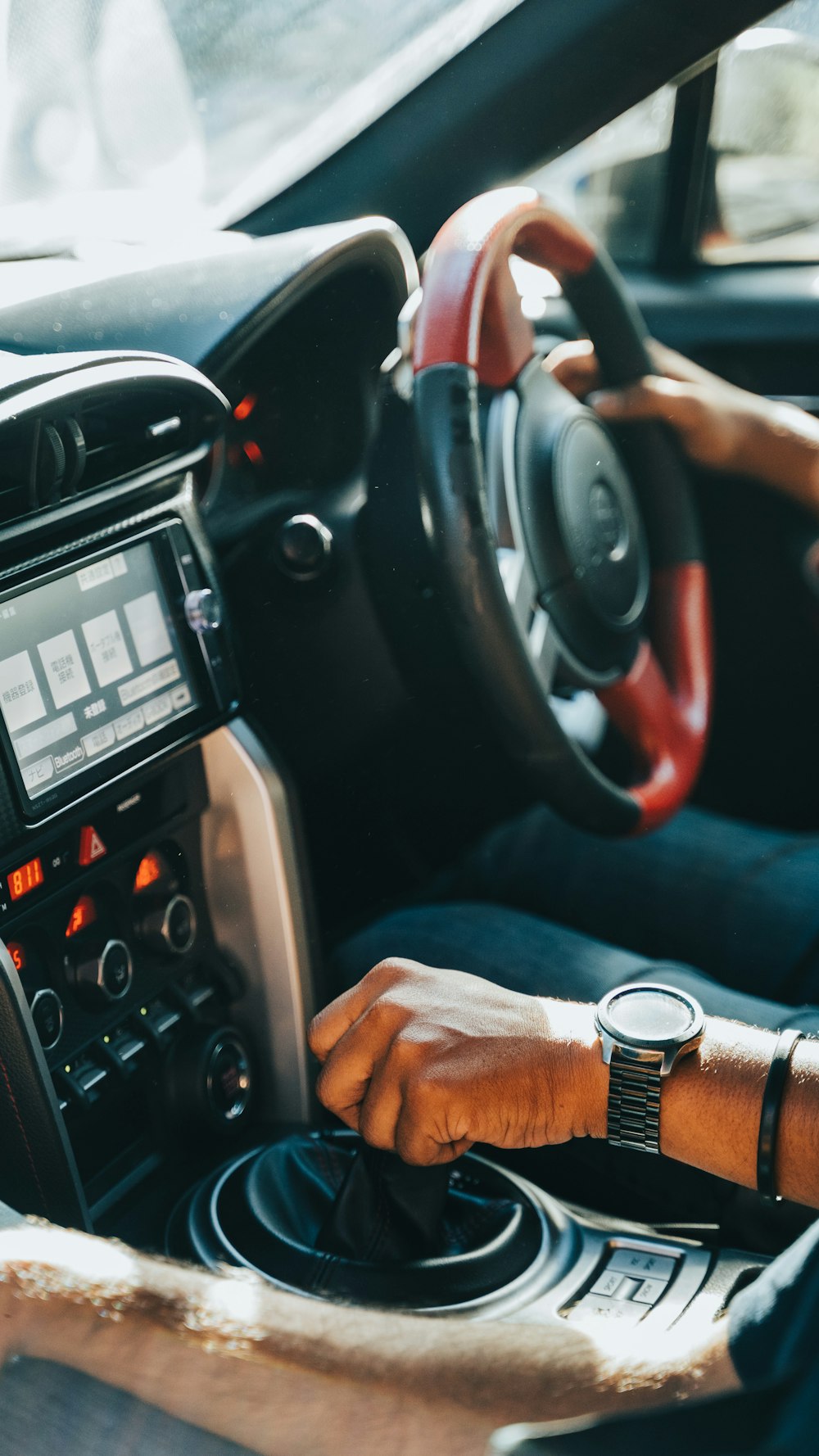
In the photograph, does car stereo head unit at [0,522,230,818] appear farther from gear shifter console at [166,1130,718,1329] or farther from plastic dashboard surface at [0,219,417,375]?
gear shifter console at [166,1130,718,1329]

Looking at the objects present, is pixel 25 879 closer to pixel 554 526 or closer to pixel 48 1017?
pixel 48 1017

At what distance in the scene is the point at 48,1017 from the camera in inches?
Answer: 34.7

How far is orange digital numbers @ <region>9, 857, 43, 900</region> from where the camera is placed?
0.83 meters

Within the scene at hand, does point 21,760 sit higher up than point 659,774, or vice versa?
point 21,760

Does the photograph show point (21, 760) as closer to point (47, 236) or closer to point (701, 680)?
point (47, 236)

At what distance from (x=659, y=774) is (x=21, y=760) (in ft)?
1.99

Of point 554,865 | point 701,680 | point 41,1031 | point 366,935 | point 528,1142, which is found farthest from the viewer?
point 701,680

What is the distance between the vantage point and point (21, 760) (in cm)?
81

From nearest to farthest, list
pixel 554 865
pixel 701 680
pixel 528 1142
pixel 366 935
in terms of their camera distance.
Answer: pixel 528 1142
pixel 366 935
pixel 554 865
pixel 701 680

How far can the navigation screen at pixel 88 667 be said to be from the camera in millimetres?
813

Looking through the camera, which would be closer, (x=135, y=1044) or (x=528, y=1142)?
(x=528, y=1142)

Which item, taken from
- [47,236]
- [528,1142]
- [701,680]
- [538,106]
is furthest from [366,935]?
[538,106]

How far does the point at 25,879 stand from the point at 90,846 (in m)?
0.07

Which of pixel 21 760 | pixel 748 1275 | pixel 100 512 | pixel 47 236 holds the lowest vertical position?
pixel 748 1275
